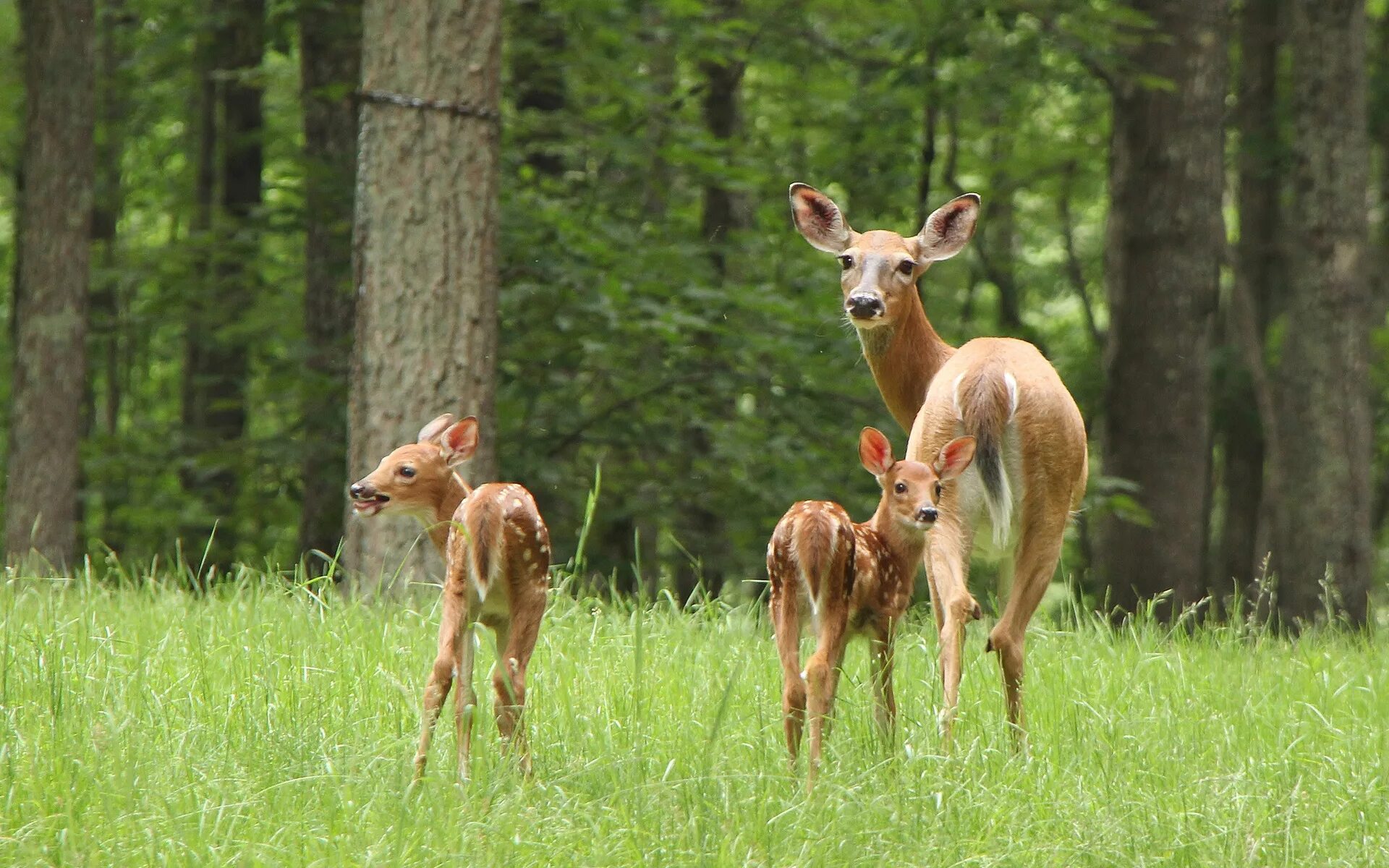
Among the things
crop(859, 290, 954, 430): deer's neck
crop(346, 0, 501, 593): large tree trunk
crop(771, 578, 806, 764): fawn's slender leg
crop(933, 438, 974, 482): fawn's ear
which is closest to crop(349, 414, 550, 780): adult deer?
crop(771, 578, 806, 764): fawn's slender leg

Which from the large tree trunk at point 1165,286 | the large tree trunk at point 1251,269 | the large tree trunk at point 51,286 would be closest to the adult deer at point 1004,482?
the large tree trunk at point 51,286

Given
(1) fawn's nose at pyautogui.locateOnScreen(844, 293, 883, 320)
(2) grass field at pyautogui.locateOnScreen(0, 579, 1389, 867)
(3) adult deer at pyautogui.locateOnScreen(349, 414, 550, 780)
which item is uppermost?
(1) fawn's nose at pyautogui.locateOnScreen(844, 293, 883, 320)

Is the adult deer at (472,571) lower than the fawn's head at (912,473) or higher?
lower

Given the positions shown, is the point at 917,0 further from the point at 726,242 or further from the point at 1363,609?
the point at 1363,609

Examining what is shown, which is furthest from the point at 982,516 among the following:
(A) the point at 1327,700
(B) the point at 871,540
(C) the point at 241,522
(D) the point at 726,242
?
(C) the point at 241,522

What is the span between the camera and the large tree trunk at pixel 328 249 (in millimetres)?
9594

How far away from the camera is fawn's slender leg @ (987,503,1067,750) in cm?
448

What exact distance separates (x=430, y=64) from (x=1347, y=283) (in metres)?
7.36

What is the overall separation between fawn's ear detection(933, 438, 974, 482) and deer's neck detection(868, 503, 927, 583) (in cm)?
18

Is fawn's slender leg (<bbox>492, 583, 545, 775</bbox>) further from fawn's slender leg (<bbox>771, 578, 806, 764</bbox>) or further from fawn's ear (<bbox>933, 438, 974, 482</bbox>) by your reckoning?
fawn's ear (<bbox>933, 438, 974, 482</bbox>)

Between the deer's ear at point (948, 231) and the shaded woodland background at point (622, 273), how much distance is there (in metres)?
2.84

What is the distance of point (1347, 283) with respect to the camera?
37.1ft

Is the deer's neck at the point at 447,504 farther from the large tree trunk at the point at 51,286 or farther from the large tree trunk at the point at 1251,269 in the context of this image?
the large tree trunk at the point at 1251,269

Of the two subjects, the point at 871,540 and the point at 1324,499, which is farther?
the point at 1324,499
